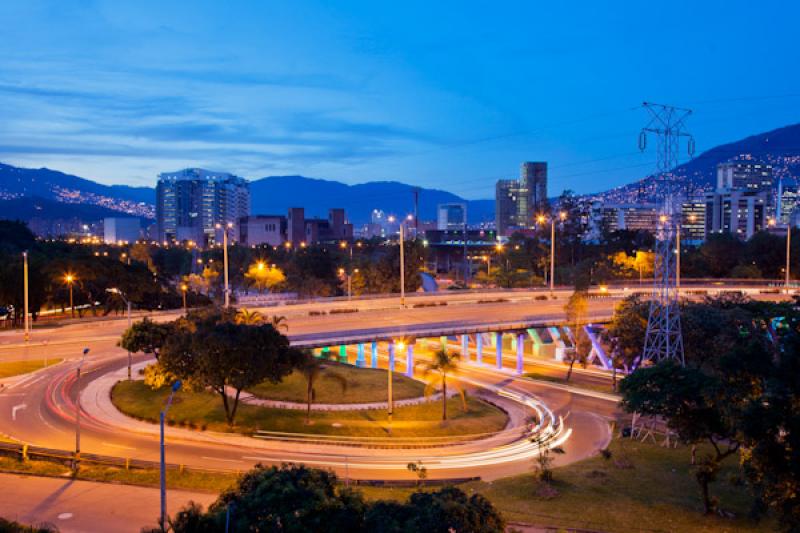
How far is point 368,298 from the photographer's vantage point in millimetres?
55438

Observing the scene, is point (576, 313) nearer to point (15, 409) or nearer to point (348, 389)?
point (348, 389)

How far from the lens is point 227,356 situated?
88.1 feet

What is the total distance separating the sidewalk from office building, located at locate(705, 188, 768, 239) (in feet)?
592

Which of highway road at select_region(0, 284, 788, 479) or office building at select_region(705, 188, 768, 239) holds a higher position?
office building at select_region(705, 188, 768, 239)

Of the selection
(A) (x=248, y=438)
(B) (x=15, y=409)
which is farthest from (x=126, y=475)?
(B) (x=15, y=409)

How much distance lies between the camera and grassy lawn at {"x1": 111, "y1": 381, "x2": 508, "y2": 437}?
28.9m

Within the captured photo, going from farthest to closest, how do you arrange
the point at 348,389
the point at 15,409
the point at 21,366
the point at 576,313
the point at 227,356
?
the point at 576,313 → the point at 21,366 → the point at 348,389 → the point at 15,409 → the point at 227,356

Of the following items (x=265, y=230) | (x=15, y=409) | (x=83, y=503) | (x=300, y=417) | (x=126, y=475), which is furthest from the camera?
(x=265, y=230)

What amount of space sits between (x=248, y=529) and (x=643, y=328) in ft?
102

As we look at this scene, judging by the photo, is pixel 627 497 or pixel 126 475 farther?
pixel 126 475

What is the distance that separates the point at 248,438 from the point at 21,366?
17.4 meters

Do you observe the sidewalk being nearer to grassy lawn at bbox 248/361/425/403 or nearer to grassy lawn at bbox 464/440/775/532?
grassy lawn at bbox 464/440/775/532

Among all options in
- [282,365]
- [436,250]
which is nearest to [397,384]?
[282,365]

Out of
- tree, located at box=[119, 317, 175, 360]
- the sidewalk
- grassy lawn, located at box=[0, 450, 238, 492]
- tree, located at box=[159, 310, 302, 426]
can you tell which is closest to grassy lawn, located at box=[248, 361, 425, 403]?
tree, located at box=[119, 317, 175, 360]
